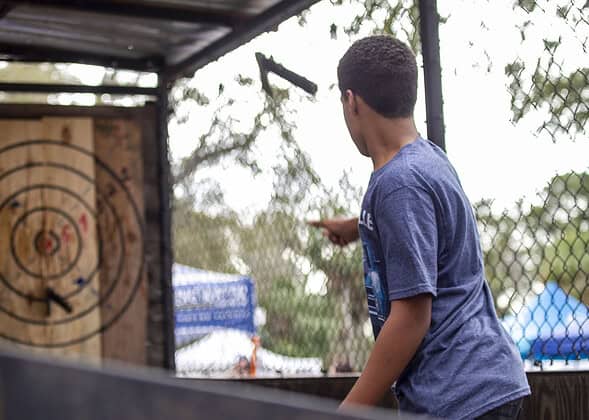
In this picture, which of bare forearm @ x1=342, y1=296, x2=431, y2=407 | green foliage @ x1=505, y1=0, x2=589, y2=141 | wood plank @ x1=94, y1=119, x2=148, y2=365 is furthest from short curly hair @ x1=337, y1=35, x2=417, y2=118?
wood plank @ x1=94, y1=119, x2=148, y2=365

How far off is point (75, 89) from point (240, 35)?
1031 millimetres

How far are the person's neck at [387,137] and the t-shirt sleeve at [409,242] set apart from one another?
0.20 m

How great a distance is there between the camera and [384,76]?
105 inches

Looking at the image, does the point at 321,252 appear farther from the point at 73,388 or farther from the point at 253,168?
the point at 73,388

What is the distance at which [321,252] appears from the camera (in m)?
5.38

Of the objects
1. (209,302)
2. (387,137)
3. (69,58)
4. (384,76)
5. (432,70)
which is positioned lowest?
(209,302)

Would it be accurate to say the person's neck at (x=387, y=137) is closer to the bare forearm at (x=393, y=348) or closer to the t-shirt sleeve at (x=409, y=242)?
the t-shirt sleeve at (x=409, y=242)

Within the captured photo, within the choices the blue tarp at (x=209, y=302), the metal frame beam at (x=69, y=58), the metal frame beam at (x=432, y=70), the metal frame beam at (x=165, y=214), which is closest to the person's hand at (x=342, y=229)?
the metal frame beam at (x=432, y=70)

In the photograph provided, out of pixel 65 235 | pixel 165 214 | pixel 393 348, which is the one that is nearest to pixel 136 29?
pixel 165 214

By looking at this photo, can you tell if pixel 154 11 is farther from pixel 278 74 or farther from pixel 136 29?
pixel 278 74

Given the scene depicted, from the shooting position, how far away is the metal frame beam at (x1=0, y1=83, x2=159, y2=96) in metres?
5.43

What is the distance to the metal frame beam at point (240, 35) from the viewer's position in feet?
15.2

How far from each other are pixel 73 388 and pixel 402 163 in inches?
71.8

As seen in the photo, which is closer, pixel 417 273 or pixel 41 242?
pixel 417 273
